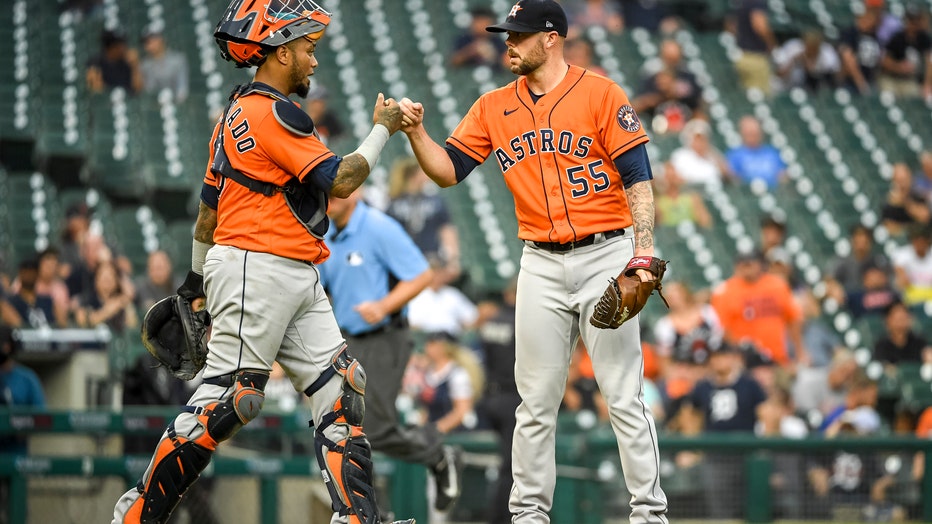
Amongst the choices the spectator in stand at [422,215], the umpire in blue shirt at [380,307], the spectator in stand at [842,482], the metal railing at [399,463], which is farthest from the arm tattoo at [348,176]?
the spectator in stand at [422,215]

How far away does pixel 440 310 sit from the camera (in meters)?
12.1

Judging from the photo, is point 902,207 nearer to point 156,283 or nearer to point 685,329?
point 685,329

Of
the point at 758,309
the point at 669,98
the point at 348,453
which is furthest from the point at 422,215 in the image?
the point at 348,453

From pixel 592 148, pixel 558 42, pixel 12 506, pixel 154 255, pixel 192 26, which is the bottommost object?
pixel 12 506

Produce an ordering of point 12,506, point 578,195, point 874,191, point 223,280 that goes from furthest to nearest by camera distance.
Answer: point 874,191 < point 12,506 < point 578,195 < point 223,280

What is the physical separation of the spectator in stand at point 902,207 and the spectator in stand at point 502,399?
7.07 m

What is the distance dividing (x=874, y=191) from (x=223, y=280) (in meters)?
12.6

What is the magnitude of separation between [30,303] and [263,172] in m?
6.09

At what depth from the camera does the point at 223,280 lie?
4953 millimetres

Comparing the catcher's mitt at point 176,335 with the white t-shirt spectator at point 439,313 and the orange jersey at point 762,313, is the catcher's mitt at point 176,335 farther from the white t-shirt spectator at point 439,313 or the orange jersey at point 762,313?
the orange jersey at point 762,313

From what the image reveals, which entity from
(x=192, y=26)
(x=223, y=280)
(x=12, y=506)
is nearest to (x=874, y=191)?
(x=192, y=26)

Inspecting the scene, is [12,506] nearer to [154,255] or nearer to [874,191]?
[154,255]

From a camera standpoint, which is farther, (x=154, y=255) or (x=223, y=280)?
(x=154, y=255)

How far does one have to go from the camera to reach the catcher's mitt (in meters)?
5.24
